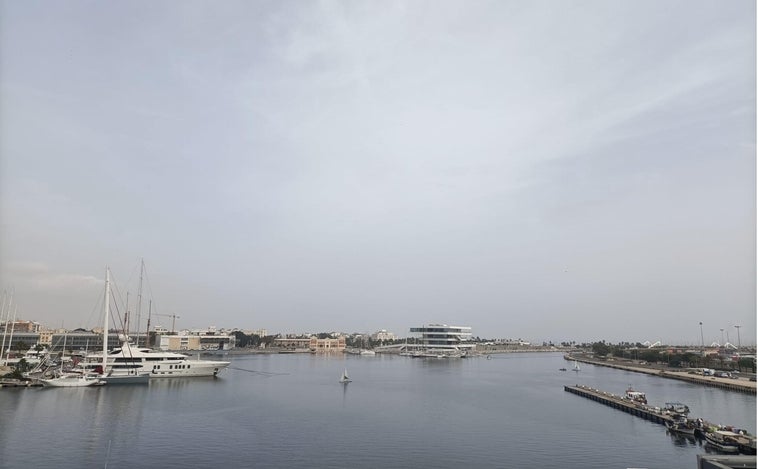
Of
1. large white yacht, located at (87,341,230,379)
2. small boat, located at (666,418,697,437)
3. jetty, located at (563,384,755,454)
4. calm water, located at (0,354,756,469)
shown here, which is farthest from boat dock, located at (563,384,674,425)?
large white yacht, located at (87,341,230,379)

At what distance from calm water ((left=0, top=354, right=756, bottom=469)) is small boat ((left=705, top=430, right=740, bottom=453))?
0.82 m

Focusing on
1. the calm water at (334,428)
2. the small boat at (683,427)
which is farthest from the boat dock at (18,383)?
the small boat at (683,427)

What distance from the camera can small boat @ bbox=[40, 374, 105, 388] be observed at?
105ft

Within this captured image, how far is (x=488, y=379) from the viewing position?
45.5 m

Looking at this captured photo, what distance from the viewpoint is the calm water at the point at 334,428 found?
16.3 metres

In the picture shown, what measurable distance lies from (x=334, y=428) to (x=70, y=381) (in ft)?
71.8

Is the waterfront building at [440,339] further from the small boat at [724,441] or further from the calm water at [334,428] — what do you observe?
the small boat at [724,441]

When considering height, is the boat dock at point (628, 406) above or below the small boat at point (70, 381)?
below

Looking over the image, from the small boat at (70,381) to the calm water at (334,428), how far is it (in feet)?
5.22

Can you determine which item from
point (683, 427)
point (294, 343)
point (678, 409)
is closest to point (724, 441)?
point (683, 427)

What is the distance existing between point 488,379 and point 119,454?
3524 centimetres

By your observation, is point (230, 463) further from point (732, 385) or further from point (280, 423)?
point (732, 385)

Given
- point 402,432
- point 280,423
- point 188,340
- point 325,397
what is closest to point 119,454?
point 280,423

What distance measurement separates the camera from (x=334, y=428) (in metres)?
21.0
